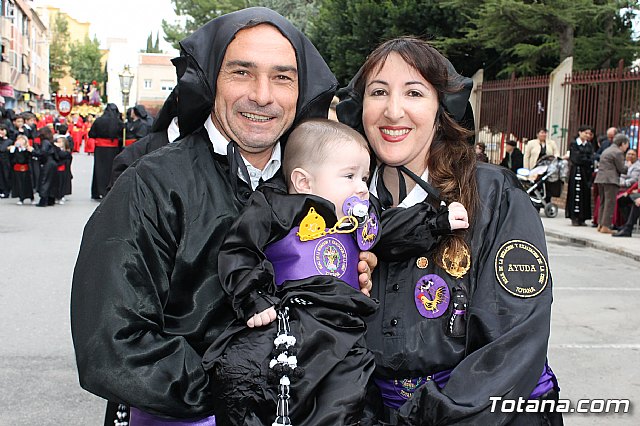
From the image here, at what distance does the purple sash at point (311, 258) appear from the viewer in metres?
2.58

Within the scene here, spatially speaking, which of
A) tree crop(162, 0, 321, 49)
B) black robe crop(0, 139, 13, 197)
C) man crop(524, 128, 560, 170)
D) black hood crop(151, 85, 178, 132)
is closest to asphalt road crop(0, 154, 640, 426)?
black hood crop(151, 85, 178, 132)

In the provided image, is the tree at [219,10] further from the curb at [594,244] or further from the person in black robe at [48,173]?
the curb at [594,244]

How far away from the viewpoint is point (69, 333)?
7117 mm

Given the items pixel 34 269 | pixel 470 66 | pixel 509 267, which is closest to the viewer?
pixel 509 267

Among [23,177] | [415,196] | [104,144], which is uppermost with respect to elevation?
[415,196]

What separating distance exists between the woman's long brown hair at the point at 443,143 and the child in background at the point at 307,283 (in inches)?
3.9

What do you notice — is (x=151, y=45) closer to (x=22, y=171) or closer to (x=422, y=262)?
(x=22, y=171)

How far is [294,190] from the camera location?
9.39 feet

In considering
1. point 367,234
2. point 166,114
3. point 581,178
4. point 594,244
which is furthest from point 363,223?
point 581,178

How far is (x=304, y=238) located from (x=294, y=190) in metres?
0.30

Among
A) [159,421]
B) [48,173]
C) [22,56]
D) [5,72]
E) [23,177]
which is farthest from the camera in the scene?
[22,56]

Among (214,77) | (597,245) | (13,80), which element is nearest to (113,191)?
(214,77)

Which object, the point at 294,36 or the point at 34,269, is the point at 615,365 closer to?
the point at 294,36

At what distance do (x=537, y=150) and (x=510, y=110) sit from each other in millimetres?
3915
